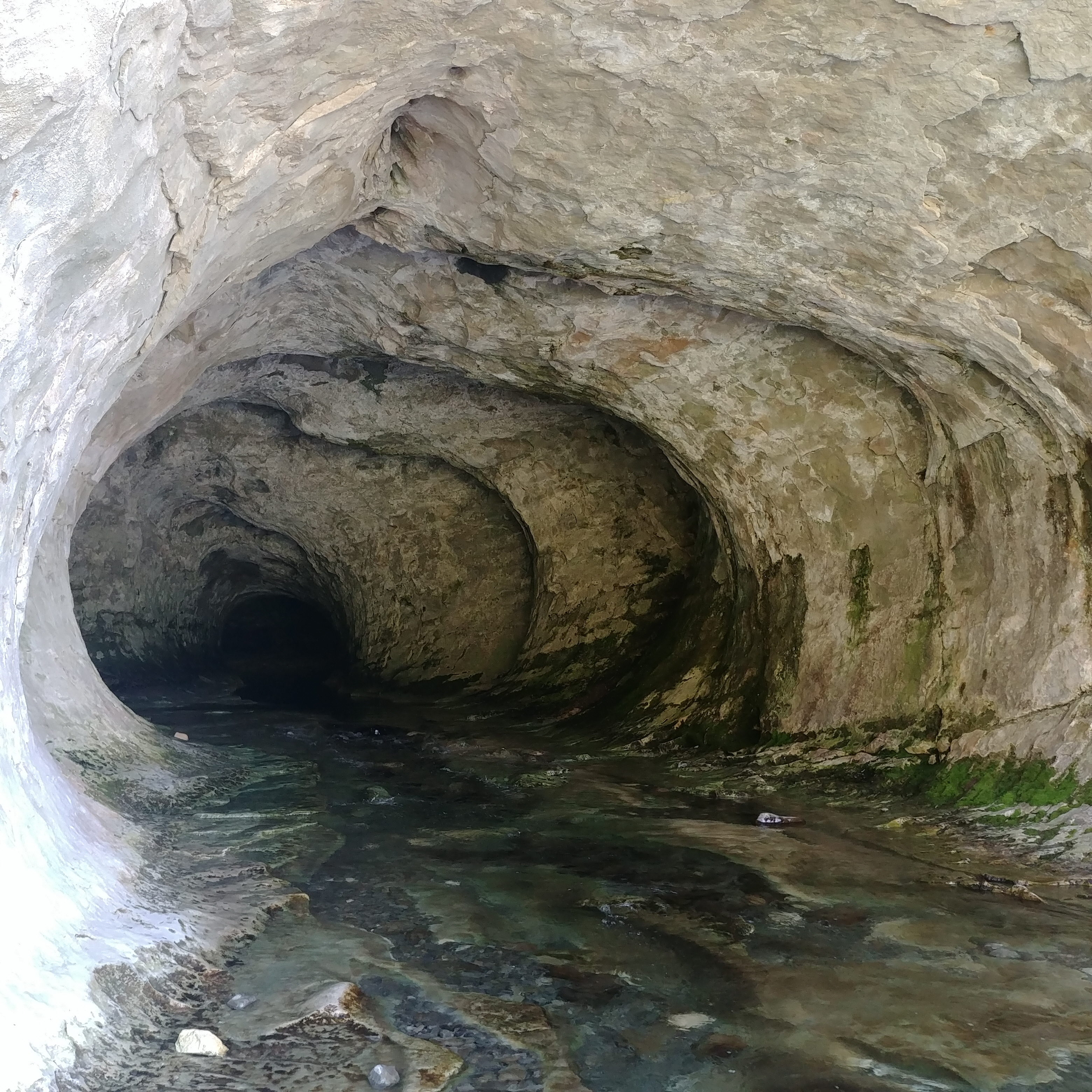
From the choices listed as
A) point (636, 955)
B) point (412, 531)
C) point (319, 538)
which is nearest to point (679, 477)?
point (412, 531)

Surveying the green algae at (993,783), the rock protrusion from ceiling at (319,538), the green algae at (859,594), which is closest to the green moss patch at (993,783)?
the green algae at (993,783)

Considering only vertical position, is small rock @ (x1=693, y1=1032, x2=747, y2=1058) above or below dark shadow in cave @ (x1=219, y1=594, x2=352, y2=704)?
above

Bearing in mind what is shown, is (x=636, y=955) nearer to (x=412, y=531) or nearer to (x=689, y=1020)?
(x=689, y=1020)

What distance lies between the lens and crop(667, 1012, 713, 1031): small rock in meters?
3.02

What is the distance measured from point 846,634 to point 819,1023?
173 inches

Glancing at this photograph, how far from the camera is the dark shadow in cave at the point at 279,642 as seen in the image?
58.2 feet

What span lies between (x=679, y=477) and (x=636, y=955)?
7.15 m

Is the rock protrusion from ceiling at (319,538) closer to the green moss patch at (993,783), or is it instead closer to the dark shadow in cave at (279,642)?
the dark shadow in cave at (279,642)

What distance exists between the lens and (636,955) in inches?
143

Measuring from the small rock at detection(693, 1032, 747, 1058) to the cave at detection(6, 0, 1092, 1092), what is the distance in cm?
3

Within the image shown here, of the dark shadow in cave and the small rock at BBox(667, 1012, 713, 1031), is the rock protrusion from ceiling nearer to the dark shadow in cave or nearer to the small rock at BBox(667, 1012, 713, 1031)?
the dark shadow in cave

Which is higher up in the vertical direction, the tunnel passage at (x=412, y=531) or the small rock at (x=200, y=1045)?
the tunnel passage at (x=412, y=531)

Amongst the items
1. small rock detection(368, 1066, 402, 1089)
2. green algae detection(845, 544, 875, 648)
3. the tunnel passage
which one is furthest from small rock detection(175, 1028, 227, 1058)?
the tunnel passage

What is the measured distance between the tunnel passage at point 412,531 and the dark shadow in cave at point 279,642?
1.89m
